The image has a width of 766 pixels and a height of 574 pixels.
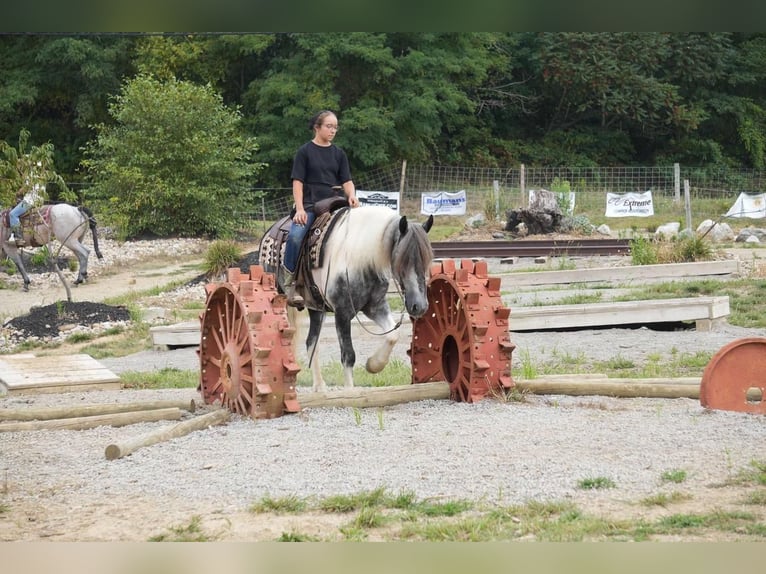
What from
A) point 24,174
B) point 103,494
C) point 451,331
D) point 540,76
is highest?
point 540,76

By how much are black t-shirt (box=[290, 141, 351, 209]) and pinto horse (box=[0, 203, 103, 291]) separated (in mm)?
6999

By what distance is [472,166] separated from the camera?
19.7 m

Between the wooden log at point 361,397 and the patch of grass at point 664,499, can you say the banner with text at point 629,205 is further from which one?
the patch of grass at point 664,499

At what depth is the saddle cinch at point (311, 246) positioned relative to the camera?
5.23 metres

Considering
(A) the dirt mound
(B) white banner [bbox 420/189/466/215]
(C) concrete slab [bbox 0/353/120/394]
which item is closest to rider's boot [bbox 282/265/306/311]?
(C) concrete slab [bbox 0/353/120/394]

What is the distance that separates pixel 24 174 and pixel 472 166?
40.1 ft

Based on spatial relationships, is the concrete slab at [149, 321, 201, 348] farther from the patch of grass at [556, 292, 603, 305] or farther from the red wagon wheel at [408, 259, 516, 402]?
the red wagon wheel at [408, 259, 516, 402]

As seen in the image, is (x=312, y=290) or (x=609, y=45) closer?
(x=312, y=290)

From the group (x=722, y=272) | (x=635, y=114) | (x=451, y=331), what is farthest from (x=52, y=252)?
(x=635, y=114)

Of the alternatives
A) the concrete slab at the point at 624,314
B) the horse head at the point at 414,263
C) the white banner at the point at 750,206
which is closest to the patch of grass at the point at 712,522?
the horse head at the point at 414,263

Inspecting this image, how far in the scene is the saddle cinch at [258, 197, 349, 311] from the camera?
206 inches

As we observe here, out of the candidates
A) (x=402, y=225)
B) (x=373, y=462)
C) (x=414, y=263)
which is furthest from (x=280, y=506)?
(x=402, y=225)

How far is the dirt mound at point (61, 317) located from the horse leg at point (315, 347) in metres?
4.40
